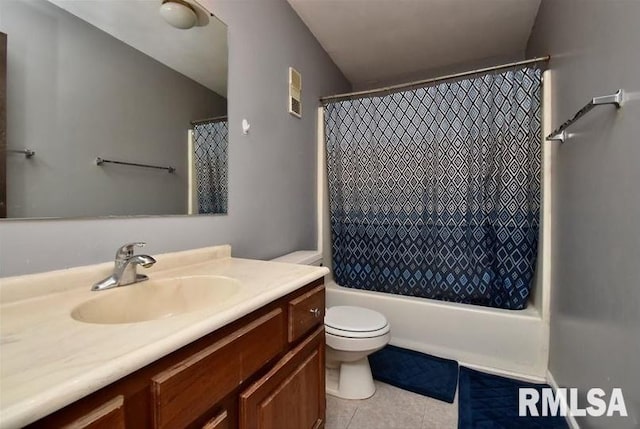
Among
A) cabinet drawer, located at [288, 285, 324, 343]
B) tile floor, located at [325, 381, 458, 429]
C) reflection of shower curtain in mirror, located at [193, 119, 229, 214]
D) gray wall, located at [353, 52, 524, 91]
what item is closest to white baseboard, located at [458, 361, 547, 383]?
tile floor, located at [325, 381, 458, 429]

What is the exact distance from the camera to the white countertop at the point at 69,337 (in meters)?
0.37

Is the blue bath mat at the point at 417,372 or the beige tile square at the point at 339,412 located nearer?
the beige tile square at the point at 339,412

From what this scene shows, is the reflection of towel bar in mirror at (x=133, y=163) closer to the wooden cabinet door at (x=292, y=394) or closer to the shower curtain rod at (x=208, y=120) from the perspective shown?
the shower curtain rod at (x=208, y=120)

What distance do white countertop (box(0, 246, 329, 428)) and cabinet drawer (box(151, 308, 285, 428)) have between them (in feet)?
0.18

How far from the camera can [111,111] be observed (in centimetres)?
95

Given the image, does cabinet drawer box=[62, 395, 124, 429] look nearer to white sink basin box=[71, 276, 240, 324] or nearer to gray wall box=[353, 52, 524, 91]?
white sink basin box=[71, 276, 240, 324]

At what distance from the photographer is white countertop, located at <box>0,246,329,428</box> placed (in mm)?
372

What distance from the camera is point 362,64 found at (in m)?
2.58

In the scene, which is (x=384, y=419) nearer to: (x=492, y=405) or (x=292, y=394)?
(x=492, y=405)

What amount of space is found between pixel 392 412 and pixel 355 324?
45cm

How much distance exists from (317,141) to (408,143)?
712 mm

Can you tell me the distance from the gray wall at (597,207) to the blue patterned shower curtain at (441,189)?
20 centimetres

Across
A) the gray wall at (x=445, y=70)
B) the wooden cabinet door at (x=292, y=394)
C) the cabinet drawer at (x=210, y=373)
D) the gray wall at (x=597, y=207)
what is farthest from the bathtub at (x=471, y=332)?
the gray wall at (x=445, y=70)

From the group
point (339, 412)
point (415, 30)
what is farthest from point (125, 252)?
point (415, 30)
